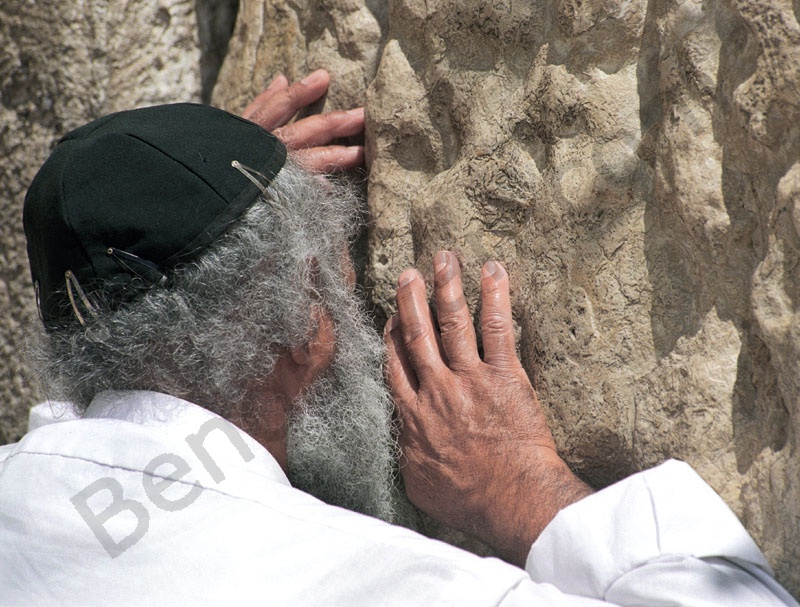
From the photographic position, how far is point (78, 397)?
1532 millimetres

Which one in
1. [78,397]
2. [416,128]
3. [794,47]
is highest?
[794,47]

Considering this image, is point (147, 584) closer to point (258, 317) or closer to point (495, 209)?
point (258, 317)

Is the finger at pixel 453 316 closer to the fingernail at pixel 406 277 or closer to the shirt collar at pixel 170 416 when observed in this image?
the fingernail at pixel 406 277

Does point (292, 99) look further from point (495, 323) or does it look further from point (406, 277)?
point (495, 323)

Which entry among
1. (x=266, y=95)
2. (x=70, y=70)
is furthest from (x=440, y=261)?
(x=70, y=70)

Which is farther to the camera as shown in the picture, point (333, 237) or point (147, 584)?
point (333, 237)

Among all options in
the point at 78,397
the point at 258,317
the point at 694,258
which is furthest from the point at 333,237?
the point at 694,258

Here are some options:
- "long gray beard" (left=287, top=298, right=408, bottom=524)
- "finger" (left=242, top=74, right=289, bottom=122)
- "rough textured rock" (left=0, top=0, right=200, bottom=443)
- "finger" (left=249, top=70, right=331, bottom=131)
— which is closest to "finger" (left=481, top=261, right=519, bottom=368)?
"long gray beard" (left=287, top=298, right=408, bottom=524)

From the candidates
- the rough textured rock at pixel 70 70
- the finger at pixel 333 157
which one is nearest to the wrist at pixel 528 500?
the finger at pixel 333 157

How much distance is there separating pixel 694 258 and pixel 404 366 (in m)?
0.62

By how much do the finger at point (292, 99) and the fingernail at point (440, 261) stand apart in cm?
58

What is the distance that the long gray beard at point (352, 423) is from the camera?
1621mm

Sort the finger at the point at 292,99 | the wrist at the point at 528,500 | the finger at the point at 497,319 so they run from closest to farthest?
the wrist at the point at 528,500, the finger at the point at 497,319, the finger at the point at 292,99

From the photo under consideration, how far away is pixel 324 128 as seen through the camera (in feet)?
6.00
